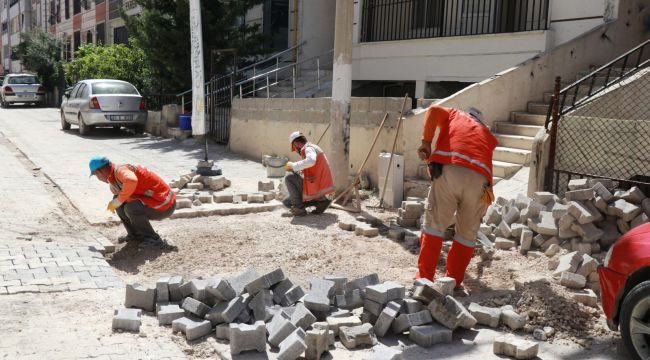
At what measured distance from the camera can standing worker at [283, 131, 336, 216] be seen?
303 inches

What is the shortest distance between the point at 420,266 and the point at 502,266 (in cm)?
125

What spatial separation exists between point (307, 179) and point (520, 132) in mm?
3534

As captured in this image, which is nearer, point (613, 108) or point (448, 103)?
point (613, 108)

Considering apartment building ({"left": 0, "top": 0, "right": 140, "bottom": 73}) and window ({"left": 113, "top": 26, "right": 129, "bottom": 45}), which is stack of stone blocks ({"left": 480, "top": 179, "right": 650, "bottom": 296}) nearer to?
apartment building ({"left": 0, "top": 0, "right": 140, "bottom": 73})

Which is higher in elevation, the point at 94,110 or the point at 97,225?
the point at 94,110

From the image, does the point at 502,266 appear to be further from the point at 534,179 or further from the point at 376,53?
the point at 376,53

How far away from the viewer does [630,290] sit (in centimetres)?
394

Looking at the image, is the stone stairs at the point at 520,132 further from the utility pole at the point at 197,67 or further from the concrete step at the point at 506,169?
the utility pole at the point at 197,67

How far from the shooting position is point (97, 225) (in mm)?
7574

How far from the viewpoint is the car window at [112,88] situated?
1726 cm

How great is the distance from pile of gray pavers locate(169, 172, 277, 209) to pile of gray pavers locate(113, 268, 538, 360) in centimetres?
373

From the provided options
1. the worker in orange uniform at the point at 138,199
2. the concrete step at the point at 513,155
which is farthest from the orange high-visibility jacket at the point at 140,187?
the concrete step at the point at 513,155

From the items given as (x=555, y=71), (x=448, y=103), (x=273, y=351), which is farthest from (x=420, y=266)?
(x=555, y=71)

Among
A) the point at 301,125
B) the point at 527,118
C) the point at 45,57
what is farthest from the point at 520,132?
the point at 45,57
